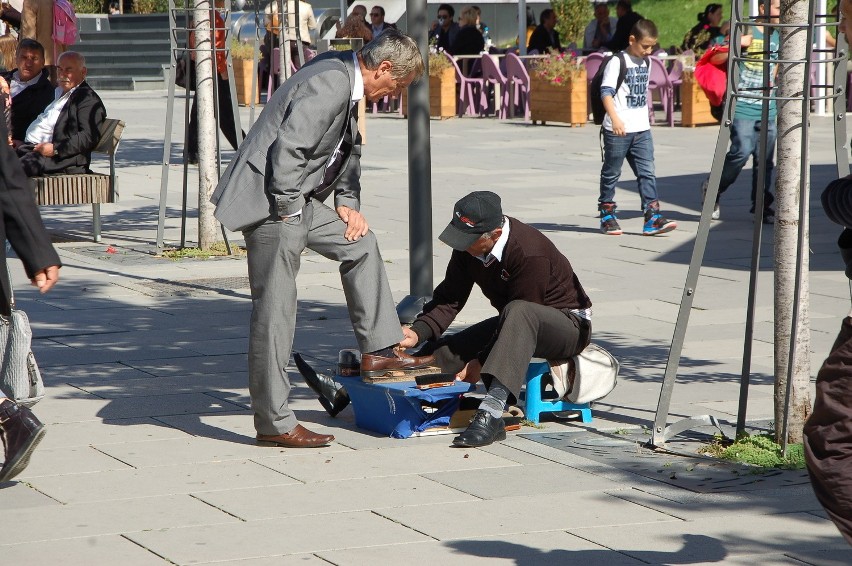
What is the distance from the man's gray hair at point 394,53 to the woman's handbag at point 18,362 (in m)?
1.75

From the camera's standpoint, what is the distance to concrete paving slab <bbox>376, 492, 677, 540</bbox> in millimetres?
4695

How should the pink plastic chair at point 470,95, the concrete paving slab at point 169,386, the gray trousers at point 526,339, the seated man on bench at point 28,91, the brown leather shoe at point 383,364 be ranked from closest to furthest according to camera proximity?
the gray trousers at point 526,339
the brown leather shoe at point 383,364
the concrete paving slab at point 169,386
the seated man on bench at point 28,91
the pink plastic chair at point 470,95

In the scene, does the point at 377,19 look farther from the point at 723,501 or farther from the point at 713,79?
the point at 723,501

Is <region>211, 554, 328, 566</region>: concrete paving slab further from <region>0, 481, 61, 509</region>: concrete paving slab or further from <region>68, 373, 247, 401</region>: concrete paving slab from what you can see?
<region>68, 373, 247, 401</region>: concrete paving slab

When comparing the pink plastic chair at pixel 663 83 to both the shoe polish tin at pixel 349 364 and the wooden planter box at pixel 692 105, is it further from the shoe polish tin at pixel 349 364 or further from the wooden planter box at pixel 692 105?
the shoe polish tin at pixel 349 364

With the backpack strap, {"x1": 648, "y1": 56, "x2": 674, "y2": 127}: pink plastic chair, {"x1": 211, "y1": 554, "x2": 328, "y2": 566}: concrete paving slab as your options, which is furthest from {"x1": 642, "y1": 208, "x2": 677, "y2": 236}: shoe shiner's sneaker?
{"x1": 648, "y1": 56, "x2": 674, "y2": 127}: pink plastic chair

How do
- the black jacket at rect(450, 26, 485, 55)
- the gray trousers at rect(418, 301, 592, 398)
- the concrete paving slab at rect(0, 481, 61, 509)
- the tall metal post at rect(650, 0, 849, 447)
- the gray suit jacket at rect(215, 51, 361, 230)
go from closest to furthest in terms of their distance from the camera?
the concrete paving slab at rect(0, 481, 61, 509) → the tall metal post at rect(650, 0, 849, 447) → the gray suit jacket at rect(215, 51, 361, 230) → the gray trousers at rect(418, 301, 592, 398) → the black jacket at rect(450, 26, 485, 55)

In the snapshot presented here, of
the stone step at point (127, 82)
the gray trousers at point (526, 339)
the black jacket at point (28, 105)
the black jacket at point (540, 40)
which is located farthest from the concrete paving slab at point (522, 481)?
the stone step at point (127, 82)

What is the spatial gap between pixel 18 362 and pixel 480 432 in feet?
6.10

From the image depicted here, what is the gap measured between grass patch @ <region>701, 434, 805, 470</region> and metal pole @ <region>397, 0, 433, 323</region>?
206cm

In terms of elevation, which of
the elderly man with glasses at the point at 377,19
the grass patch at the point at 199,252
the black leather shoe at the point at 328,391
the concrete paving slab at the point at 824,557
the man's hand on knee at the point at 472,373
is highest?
the elderly man with glasses at the point at 377,19

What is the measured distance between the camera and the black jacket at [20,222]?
191 inches

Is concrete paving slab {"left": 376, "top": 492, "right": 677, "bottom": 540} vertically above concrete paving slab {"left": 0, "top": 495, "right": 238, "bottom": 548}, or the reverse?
concrete paving slab {"left": 0, "top": 495, "right": 238, "bottom": 548}

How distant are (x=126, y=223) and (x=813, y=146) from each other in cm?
998
